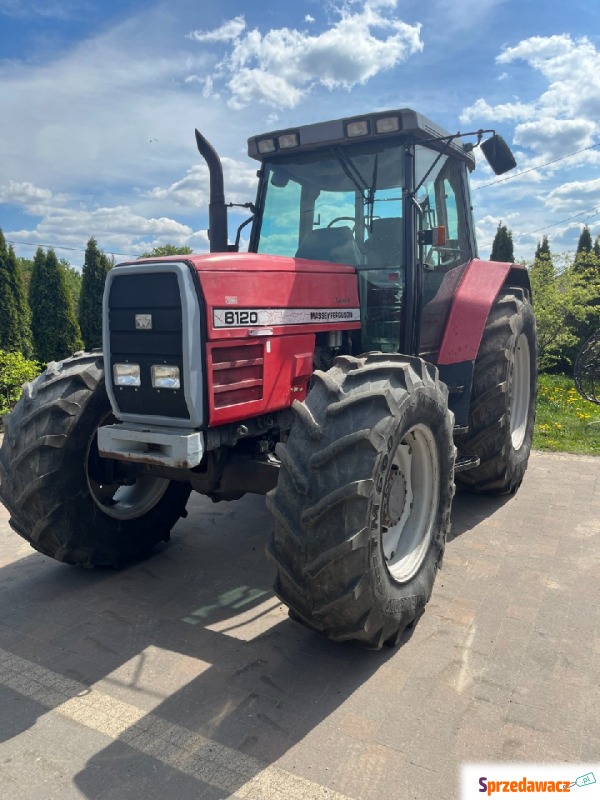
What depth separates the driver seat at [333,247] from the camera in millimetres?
3838

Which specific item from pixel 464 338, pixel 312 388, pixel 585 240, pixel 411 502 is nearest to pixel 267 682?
pixel 411 502

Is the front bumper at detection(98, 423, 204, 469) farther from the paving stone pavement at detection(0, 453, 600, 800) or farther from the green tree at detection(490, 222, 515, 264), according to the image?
the green tree at detection(490, 222, 515, 264)

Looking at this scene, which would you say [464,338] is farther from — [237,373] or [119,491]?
[119,491]

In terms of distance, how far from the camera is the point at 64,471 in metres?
3.34

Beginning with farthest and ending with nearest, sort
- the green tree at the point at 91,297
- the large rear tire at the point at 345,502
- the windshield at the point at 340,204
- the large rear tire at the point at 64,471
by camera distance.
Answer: the green tree at the point at 91,297
the windshield at the point at 340,204
the large rear tire at the point at 64,471
the large rear tire at the point at 345,502

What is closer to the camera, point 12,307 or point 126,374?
point 126,374

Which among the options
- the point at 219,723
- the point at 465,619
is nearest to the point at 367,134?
the point at 465,619

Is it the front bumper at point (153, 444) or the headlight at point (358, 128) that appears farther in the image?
the headlight at point (358, 128)

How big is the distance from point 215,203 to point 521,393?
331cm

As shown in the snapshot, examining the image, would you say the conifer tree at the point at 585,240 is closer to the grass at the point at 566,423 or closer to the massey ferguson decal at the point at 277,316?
the grass at the point at 566,423

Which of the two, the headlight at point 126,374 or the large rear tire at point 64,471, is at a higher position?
the headlight at point 126,374

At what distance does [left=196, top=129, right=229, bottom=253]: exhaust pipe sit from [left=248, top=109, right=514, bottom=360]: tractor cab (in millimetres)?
311

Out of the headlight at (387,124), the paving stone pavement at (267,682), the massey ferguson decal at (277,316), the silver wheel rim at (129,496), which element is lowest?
the paving stone pavement at (267,682)

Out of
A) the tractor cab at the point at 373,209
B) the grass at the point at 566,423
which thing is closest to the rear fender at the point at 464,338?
the tractor cab at the point at 373,209
